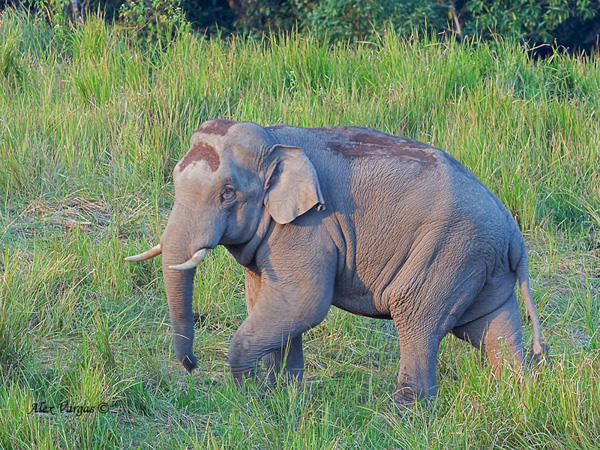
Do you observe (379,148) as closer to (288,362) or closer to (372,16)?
(288,362)

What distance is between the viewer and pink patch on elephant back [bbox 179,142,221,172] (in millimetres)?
3828

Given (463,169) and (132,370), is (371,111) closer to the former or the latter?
(463,169)

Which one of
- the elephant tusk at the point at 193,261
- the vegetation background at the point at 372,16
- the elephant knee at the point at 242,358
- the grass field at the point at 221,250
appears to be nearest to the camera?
the grass field at the point at 221,250

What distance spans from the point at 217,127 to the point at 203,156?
15 cm

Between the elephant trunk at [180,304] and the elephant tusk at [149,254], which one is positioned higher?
the elephant tusk at [149,254]

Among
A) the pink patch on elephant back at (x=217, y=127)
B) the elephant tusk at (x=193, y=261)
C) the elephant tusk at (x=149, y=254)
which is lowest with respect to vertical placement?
the elephant tusk at (x=149, y=254)

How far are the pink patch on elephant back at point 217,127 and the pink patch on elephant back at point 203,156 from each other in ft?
0.22

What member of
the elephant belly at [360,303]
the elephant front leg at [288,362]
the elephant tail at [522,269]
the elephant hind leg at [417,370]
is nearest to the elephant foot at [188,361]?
the elephant front leg at [288,362]
